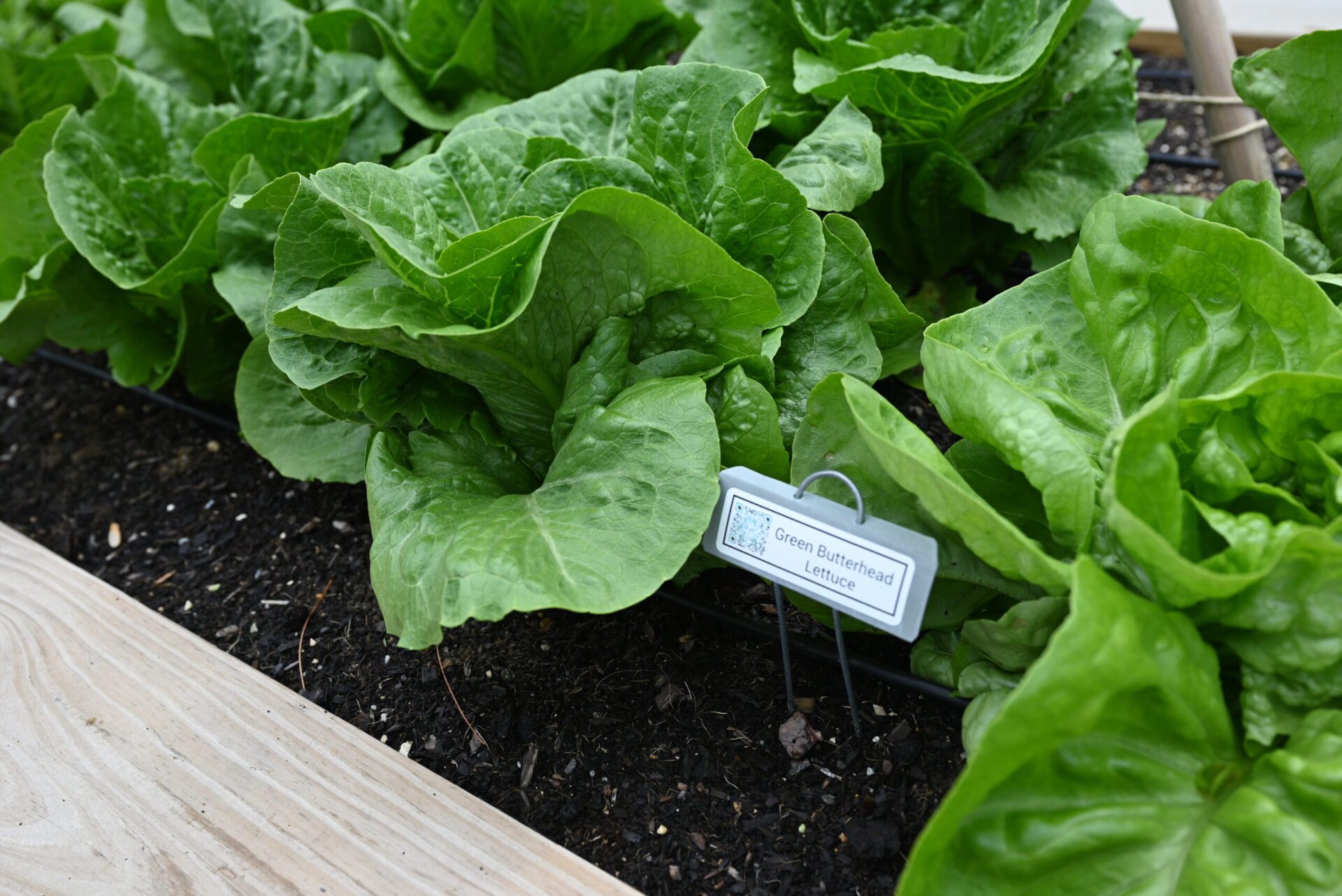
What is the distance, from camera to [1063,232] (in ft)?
8.43

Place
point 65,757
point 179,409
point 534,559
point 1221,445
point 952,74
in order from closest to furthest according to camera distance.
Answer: point 1221,445, point 534,559, point 65,757, point 952,74, point 179,409

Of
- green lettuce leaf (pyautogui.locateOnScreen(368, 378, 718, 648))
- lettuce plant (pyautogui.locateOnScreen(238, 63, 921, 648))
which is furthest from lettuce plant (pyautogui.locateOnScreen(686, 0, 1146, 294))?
green lettuce leaf (pyautogui.locateOnScreen(368, 378, 718, 648))

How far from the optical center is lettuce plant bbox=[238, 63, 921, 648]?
1730 millimetres

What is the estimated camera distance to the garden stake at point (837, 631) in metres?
1.62

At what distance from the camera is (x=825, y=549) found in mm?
1642

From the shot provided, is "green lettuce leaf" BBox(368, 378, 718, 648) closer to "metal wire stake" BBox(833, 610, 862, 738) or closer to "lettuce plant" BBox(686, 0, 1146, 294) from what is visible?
"metal wire stake" BBox(833, 610, 862, 738)

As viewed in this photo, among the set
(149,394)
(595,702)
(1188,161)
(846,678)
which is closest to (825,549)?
(846,678)

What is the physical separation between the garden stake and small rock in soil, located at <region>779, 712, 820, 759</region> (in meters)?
0.03

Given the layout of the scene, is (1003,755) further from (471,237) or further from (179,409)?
(179,409)

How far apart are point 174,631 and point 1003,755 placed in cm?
175

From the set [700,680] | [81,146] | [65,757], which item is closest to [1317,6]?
[700,680]

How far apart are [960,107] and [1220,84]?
74 centimetres

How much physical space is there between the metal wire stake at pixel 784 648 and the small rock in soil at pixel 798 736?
0.03m

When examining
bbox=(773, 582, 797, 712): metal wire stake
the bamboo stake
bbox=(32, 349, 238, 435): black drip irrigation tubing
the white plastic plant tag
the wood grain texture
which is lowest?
bbox=(32, 349, 238, 435): black drip irrigation tubing
